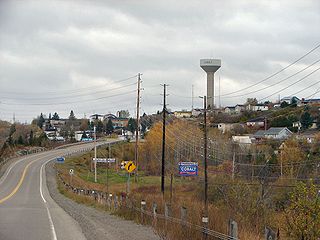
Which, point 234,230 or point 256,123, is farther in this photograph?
point 256,123

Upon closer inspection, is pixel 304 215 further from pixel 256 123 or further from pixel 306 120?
pixel 256 123

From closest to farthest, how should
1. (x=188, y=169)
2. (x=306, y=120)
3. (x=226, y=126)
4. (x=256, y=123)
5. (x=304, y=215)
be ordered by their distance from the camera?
1. (x=304, y=215)
2. (x=188, y=169)
3. (x=306, y=120)
4. (x=226, y=126)
5. (x=256, y=123)

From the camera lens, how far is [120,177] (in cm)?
8794

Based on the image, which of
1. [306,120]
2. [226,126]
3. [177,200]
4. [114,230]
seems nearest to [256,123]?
[226,126]

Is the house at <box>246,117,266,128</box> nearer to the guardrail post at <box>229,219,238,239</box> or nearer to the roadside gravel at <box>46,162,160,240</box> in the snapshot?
the roadside gravel at <box>46,162,160,240</box>

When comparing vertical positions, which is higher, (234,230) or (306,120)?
(306,120)

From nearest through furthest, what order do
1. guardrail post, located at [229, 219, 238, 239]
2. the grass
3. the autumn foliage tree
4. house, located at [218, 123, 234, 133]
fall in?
guardrail post, located at [229, 219, 238, 239] → the autumn foliage tree → the grass → house, located at [218, 123, 234, 133]

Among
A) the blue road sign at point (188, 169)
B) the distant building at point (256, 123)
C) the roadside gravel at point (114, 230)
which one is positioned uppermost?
the distant building at point (256, 123)

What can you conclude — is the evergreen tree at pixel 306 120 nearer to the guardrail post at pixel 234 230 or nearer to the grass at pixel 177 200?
the grass at pixel 177 200

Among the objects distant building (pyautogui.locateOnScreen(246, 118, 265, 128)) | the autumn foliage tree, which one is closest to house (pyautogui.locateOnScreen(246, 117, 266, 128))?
distant building (pyautogui.locateOnScreen(246, 118, 265, 128))

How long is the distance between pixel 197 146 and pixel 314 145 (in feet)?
61.8

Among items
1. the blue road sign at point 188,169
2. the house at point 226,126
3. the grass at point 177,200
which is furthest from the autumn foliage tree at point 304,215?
the house at point 226,126

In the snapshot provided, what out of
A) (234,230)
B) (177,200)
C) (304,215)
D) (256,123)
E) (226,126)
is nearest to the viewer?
(234,230)

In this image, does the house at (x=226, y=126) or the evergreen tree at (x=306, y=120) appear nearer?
the evergreen tree at (x=306, y=120)
